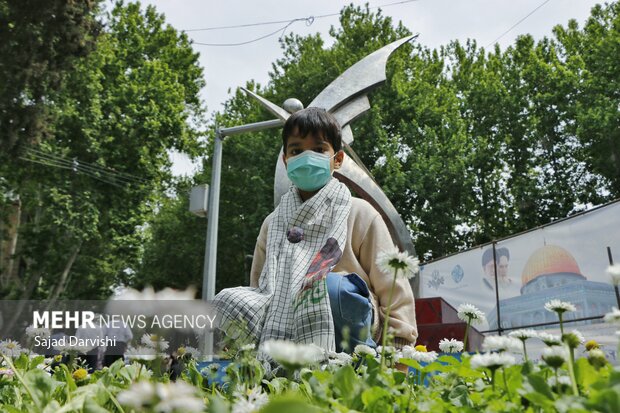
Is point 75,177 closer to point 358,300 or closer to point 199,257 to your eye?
point 199,257

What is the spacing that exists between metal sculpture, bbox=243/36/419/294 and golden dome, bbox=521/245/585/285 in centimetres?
156

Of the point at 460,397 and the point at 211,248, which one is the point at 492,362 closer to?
the point at 460,397

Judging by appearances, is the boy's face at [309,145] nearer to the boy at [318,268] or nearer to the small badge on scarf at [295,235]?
the boy at [318,268]

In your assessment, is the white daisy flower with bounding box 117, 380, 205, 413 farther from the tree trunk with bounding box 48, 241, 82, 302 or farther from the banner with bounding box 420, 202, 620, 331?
the tree trunk with bounding box 48, 241, 82, 302

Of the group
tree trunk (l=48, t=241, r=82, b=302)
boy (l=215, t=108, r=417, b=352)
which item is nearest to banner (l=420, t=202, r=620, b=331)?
boy (l=215, t=108, r=417, b=352)

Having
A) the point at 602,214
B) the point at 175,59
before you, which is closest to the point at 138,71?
the point at 175,59

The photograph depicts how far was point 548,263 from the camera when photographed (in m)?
7.36

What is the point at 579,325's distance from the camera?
6.57 metres

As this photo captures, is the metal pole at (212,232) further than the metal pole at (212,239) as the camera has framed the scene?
No

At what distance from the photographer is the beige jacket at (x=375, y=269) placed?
7.93 ft

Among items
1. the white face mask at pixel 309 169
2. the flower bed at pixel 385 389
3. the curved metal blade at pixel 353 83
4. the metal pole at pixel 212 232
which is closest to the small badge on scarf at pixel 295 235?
the white face mask at pixel 309 169

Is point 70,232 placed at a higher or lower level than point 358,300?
higher

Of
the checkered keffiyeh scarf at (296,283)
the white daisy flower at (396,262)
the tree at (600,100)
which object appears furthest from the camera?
the tree at (600,100)

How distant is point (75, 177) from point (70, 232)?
1794 millimetres
